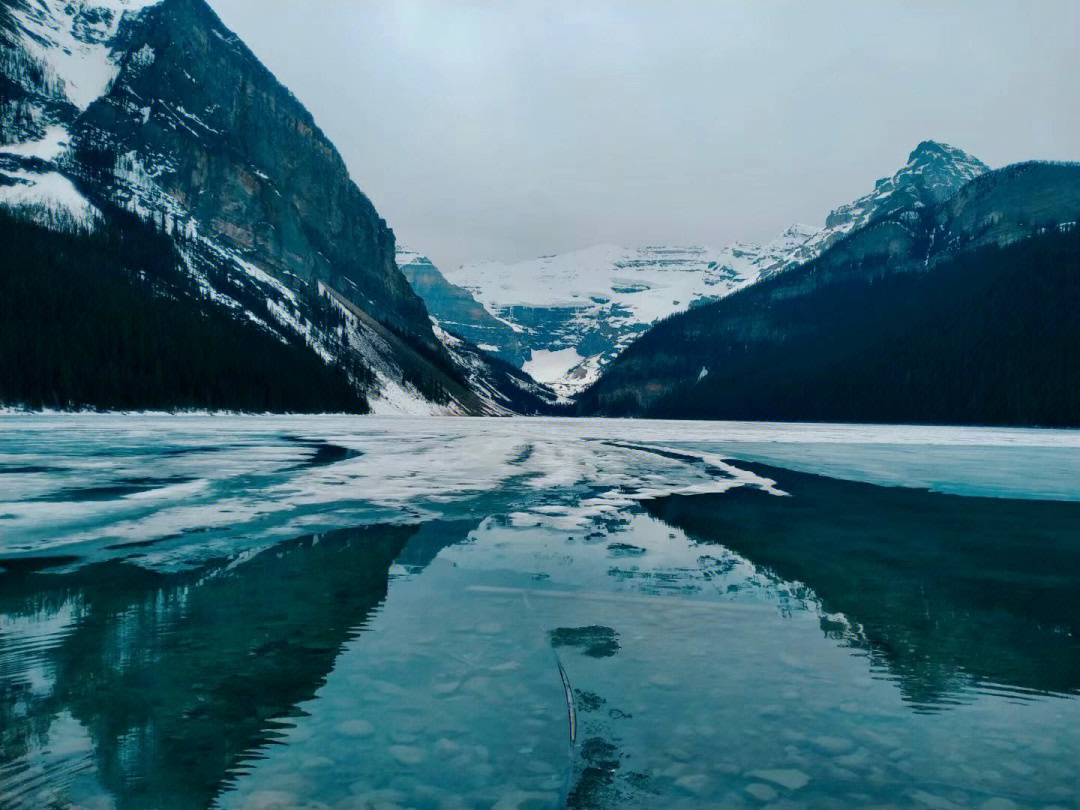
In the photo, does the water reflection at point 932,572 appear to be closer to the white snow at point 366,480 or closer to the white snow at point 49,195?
the white snow at point 366,480

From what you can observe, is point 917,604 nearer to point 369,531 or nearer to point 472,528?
point 472,528

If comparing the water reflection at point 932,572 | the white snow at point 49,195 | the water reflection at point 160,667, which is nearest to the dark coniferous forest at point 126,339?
the white snow at point 49,195

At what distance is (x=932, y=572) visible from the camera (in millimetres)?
13156

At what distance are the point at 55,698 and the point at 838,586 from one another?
11.0 m

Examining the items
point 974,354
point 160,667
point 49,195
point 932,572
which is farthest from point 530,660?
point 49,195

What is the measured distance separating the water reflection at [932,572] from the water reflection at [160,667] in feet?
21.4

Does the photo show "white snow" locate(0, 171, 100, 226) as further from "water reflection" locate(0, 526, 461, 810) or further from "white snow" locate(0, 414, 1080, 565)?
"water reflection" locate(0, 526, 461, 810)

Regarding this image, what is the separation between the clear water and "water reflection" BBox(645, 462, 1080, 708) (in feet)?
0.24

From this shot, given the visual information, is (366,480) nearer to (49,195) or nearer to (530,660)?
(530,660)

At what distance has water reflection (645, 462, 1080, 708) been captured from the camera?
833 cm

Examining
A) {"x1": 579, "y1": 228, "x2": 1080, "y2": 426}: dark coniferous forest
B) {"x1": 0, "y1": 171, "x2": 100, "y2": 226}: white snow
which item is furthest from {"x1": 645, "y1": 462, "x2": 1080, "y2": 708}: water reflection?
{"x1": 0, "y1": 171, "x2": 100, "y2": 226}: white snow

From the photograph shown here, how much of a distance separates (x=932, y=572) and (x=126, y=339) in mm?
139735

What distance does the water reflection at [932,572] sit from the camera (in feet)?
27.3

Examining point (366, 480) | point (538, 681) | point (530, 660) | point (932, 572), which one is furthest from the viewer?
point (366, 480)
